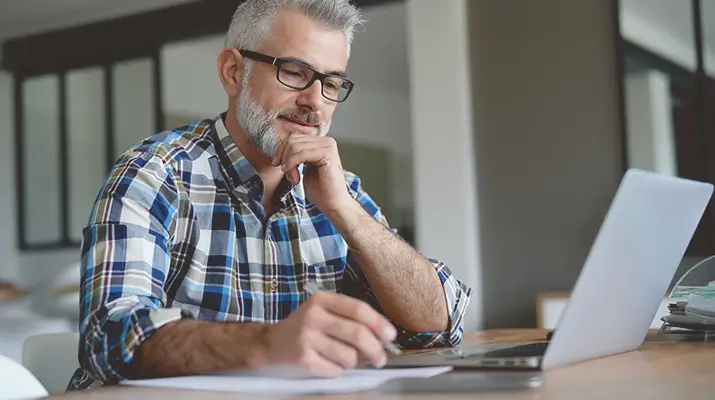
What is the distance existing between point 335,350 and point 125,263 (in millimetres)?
391

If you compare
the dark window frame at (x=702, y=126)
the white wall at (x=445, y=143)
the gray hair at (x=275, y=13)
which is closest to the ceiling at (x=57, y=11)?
the white wall at (x=445, y=143)

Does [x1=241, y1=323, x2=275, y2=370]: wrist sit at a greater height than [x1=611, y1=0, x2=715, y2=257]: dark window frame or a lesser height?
lesser

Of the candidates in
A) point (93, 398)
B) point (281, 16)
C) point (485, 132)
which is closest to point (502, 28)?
point (485, 132)

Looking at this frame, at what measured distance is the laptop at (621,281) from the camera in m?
0.84

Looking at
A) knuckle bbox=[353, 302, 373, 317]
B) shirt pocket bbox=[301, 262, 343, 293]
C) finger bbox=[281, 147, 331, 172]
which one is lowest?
shirt pocket bbox=[301, 262, 343, 293]

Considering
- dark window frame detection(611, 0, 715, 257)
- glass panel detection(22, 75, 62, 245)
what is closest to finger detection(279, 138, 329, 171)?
dark window frame detection(611, 0, 715, 257)

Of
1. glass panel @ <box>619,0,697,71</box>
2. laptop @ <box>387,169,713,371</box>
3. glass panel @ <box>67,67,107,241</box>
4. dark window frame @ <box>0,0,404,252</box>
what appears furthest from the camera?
glass panel @ <box>67,67,107,241</box>

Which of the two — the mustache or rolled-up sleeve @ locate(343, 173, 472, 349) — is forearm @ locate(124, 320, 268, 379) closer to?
rolled-up sleeve @ locate(343, 173, 472, 349)

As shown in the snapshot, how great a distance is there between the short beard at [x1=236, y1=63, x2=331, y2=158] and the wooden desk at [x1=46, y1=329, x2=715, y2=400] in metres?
0.72

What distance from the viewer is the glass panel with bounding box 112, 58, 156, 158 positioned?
231 inches

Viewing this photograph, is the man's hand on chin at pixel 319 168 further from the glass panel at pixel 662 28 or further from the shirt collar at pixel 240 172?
the glass panel at pixel 662 28

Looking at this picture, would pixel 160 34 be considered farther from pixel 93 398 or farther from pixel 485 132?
pixel 93 398

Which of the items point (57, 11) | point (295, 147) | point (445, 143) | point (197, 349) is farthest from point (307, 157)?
point (57, 11)

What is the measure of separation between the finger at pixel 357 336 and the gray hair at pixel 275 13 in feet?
2.87
